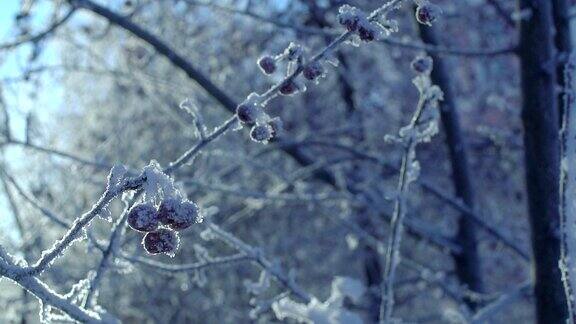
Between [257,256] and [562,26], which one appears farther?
[562,26]

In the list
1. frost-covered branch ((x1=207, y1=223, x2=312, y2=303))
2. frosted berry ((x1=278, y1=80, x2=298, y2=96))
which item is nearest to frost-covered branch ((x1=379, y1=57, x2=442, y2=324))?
frost-covered branch ((x1=207, y1=223, x2=312, y2=303))

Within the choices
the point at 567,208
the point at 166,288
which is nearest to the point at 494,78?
the point at 166,288

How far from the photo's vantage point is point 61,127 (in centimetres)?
1032

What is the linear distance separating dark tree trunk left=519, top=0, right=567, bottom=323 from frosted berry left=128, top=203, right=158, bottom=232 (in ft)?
5.03

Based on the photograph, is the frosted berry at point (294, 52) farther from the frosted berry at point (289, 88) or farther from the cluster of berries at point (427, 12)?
the cluster of berries at point (427, 12)

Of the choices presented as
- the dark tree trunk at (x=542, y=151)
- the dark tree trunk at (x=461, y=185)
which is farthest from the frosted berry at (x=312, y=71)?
the dark tree trunk at (x=461, y=185)

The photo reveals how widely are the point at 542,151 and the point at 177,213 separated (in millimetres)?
1663

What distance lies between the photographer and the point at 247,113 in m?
1.36

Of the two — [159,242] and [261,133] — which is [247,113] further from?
[159,242]

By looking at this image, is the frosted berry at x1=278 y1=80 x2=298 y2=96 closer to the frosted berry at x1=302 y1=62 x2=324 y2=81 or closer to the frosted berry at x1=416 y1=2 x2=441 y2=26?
the frosted berry at x1=302 y1=62 x2=324 y2=81

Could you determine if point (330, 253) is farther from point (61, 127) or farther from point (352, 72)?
point (61, 127)

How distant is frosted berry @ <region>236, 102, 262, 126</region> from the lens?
4.45 ft

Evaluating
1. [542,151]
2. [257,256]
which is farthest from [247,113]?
[542,151]

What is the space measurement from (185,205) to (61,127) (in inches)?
384
